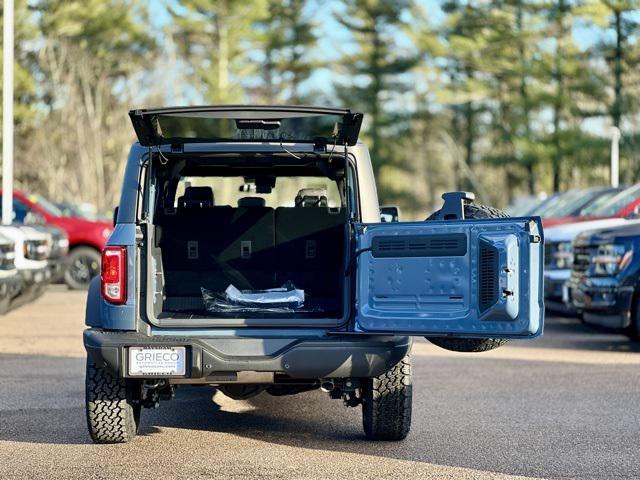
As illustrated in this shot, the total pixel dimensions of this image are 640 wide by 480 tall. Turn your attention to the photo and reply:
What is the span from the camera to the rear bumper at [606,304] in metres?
12.7

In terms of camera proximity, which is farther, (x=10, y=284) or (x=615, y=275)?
(x=10, y=284)

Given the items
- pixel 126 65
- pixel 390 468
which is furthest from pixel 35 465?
pixel 126 65

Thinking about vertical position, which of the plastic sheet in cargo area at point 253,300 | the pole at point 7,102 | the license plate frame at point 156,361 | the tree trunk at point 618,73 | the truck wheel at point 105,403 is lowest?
the truck wheel at point 105,403

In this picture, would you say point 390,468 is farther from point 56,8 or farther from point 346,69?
point 346,69

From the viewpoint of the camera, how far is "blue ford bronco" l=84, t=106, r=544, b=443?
6750mm

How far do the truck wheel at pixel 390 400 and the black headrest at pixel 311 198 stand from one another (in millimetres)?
1515

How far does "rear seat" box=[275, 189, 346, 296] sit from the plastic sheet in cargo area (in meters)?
0.21

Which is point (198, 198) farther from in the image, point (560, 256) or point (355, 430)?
point (560, 256)

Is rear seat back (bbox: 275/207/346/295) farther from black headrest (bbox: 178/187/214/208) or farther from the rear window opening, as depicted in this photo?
black headrest (bbox: 178/187/214/208)

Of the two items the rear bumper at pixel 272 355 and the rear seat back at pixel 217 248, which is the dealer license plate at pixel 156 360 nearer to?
the rear bumper at pixel 272 355

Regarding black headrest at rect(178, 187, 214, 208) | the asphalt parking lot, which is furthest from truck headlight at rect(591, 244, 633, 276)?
black headrest at rect(178, 187, 214, 208)

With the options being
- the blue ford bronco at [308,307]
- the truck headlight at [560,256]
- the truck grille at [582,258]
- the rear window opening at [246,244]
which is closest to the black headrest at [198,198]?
the rear window opening at [246,244]

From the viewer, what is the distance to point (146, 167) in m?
7.33

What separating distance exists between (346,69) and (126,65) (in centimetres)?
1193
